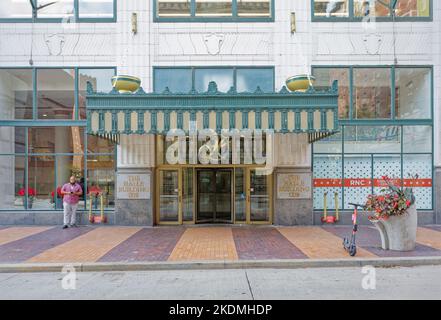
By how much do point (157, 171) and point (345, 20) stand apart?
919 centimetres

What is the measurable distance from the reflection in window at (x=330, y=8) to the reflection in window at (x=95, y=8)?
7913mm

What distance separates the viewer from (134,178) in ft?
40.7

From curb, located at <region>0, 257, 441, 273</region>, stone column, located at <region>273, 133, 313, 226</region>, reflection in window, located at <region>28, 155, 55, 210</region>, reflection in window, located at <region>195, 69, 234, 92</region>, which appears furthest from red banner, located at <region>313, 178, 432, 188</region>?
reflection in window, located at <region>28, 155, 55, 210</region>

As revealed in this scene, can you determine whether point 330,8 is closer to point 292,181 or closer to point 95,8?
point 292,181

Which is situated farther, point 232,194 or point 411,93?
point 232,194

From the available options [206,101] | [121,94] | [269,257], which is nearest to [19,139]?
[121,94]

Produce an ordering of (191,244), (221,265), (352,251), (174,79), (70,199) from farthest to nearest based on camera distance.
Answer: (174,79), (70,199), (191,244), (352,251), (221,265)

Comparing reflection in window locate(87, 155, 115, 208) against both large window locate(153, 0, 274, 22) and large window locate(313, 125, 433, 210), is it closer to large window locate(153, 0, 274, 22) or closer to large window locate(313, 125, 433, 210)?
large window locate(153, 0, 274, 22)

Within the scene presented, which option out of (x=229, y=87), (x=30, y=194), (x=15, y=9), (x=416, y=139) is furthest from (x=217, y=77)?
(x=30, y=194)

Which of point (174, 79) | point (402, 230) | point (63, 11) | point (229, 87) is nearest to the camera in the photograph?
point (402, 230)

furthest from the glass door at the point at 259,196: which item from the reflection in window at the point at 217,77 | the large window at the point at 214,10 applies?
the large window at the point at 214,10

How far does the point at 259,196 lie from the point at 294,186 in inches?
55.1

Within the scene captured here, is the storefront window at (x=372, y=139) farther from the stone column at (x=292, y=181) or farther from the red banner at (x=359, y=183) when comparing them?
the stone column at (x=292, y=181)

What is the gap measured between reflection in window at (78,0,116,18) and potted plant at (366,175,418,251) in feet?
37.4
